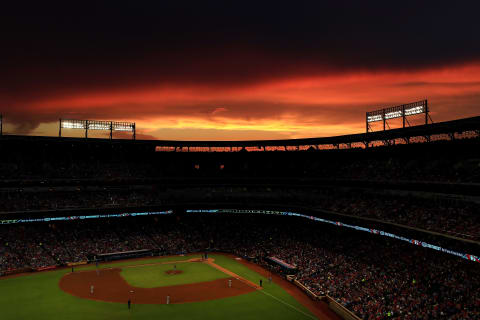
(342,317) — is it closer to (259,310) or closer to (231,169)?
(259,310)

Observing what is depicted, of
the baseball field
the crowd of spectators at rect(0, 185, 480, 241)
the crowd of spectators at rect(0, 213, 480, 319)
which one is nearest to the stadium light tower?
the crowd of spectators at rect(0, 185, 480, 241)

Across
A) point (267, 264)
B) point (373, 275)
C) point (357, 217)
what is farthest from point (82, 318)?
point (357, 217)

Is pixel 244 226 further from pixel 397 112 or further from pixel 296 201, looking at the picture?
pixel 397 112

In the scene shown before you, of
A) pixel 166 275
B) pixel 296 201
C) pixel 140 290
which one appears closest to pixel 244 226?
pixel 296 201

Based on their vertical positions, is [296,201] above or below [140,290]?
above

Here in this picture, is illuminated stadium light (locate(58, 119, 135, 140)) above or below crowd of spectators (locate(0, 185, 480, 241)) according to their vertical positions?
above

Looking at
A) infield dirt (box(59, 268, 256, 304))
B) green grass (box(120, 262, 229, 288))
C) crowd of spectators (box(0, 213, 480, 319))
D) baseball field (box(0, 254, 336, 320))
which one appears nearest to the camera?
crowd of spectators (box(0, 213, 480, 319))

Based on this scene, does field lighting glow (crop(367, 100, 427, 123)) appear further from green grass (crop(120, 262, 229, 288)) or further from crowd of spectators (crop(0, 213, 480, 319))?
green grass (crop(120, 262, 229, 288))
